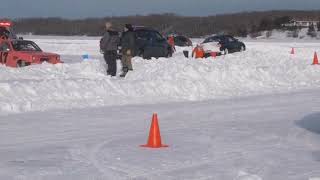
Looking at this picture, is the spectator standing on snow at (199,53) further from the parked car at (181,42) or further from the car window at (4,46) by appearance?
the parked car at (181,42)

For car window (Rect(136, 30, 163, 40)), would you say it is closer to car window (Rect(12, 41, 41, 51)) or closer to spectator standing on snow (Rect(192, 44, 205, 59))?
spectator standing on snow (Rect(192, 44, 205, 59))

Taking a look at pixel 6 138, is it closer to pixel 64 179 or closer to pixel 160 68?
pixel 64 179

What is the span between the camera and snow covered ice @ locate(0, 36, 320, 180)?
31.7 feet

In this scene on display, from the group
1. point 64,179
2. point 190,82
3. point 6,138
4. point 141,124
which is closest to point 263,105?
point 190,82

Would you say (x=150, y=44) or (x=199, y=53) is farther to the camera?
(x=199, y=53)

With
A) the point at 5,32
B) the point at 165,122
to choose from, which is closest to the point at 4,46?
the point at 5,32

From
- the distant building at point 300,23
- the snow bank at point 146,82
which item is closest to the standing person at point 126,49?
the snow bank at point 146,82

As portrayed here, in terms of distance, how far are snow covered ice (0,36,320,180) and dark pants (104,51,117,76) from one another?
0.48m

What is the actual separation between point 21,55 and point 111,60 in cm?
526

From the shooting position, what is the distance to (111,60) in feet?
76.0

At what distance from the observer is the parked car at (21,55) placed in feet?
87.9

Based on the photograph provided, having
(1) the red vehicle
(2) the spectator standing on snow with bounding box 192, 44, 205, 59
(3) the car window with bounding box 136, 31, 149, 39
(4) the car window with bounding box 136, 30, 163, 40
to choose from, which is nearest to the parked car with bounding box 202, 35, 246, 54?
(2) the spectator standing on snow with bounding box 192, 44, 205, 59

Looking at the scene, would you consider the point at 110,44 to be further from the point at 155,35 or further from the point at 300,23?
the point at 300,23

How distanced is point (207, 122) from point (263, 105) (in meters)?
3.78
